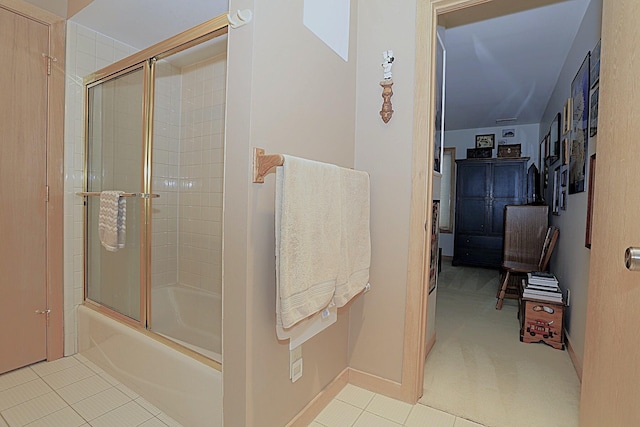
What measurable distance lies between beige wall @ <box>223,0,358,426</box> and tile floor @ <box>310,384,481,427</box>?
0.93ft

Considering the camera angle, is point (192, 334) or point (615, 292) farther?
point (192, 334)

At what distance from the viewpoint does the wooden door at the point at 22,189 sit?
6.44 feet

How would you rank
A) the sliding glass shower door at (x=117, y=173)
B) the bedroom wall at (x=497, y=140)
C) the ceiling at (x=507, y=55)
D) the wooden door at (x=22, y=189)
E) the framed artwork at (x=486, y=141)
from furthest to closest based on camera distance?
1. the framed artwork at (x=486, y=141)
2. the bedroom wall at (x=497, y=140)
3. the ceiling at (x=507, y=55)
4. the sliding glass shower door at (x=117, y=173)
5. the wooden door at (x=22, y=189)

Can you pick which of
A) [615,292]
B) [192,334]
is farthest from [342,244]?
[192,334]

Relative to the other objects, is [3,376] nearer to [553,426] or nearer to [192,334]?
[192,334]

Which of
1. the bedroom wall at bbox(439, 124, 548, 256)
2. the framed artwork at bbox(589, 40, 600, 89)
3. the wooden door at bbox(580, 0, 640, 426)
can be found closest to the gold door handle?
the wooden door at bbox(580, 0, 640, 426)

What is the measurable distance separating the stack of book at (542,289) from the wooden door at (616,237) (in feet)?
4.99

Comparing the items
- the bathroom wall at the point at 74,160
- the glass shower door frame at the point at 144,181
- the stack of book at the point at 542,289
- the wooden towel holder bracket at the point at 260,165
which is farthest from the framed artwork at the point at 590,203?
the bathroom wall at the point at 74,160

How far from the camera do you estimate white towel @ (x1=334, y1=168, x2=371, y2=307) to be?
150 cm

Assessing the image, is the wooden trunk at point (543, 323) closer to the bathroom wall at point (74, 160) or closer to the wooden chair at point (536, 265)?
the wooden chair at point (536, 265)

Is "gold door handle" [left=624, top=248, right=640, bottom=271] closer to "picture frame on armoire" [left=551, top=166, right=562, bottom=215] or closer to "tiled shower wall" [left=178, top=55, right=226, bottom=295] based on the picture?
"tiled shower wall" [left=178, top=55, right=226, bottom=295]

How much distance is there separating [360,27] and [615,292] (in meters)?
1.69

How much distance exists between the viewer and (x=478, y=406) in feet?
5.73

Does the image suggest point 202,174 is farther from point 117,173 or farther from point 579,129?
point 579,129
